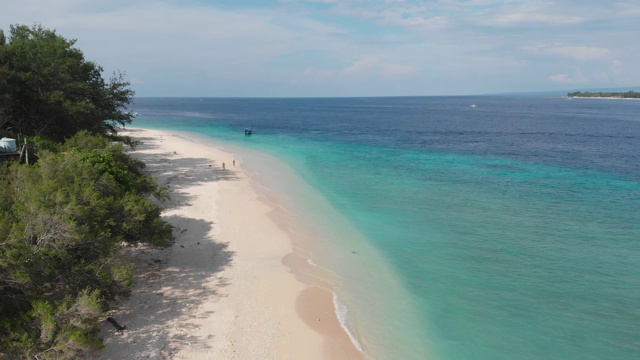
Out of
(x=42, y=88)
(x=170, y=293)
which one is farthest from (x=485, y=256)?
(x=42, y=88)

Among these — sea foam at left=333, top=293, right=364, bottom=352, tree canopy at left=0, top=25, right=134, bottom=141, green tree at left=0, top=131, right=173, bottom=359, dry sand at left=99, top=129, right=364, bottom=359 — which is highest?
tree canopy at left=0, top=25, right=134, bottom=141

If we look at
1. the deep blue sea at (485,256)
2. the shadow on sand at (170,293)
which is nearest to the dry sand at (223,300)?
the shadow on sand at (170,293)

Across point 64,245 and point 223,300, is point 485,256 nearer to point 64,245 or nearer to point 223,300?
point 223,300

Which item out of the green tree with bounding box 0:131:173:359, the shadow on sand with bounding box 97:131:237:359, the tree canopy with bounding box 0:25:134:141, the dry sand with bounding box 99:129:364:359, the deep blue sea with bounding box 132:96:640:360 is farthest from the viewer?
the tree canopy with bounding box 0:25:134:141

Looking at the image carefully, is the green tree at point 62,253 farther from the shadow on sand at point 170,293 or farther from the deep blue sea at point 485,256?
the deep blue sea at point 485,256

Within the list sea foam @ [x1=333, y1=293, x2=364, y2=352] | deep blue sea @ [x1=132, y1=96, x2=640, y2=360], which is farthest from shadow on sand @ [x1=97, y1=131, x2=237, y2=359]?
deep blue sea @ [x1=132, y1=96, x2=640, y2=360]

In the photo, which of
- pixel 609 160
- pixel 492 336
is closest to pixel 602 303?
pixel 492 336

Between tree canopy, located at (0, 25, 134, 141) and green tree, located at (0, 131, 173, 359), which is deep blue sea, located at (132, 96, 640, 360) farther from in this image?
tree canopy, located at (0, 25, 134, 141)

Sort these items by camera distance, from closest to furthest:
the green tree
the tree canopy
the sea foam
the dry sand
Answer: the green tree → the dry sand → the sea foam → the tree canopy
